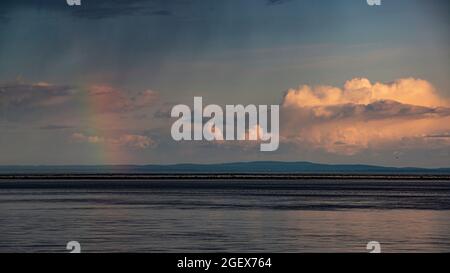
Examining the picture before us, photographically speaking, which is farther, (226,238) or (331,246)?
(226,238)

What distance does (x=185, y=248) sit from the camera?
106 ft
